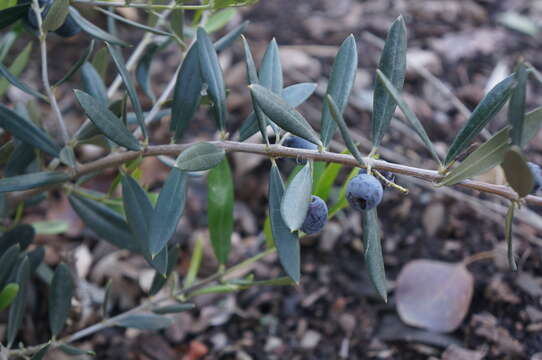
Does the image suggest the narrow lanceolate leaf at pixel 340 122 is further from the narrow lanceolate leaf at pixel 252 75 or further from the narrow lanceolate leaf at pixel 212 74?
the narrow lanceolate leaf at pixel 212 74

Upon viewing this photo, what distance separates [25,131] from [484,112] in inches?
31.9

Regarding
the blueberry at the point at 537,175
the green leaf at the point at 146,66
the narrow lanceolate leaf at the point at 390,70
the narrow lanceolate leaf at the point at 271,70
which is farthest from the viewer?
the green leaf at the point at 146,66

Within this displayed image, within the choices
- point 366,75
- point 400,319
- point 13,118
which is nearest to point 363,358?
point 400,319

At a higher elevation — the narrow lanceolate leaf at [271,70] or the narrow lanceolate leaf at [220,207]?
the narrow lanceolate leaf at [271,70]

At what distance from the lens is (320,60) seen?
97.0 inches

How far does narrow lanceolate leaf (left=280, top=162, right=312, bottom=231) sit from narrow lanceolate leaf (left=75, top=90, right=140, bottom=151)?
0.31m

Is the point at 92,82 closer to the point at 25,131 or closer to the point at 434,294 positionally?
the point at 25,131

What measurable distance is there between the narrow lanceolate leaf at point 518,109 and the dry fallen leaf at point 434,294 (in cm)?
89

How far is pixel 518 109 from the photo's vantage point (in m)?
0.73

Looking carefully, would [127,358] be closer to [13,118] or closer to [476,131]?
[13,118]

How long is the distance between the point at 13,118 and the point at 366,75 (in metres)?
1.64

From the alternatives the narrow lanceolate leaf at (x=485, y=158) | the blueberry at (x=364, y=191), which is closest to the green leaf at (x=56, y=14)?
the blueberry at (x=364, y=191)

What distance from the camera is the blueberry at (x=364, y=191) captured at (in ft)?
2.57

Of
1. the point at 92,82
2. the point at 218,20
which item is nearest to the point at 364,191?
the point at 92,82
